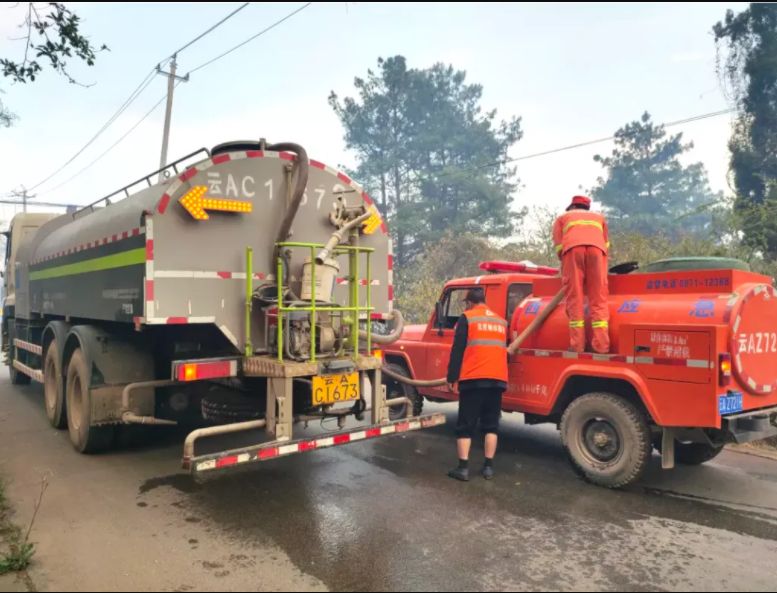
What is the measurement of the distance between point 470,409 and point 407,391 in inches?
81.1

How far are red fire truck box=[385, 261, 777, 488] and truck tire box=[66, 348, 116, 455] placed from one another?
4.43 metres

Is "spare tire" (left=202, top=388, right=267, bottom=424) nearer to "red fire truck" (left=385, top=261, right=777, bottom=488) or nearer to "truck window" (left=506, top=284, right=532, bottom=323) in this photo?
"red fire truck" (left=385, top=261, right=777, bottom=488)

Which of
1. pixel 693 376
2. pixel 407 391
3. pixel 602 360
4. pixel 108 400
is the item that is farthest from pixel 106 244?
pixel 693 376

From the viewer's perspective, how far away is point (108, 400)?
5977 millimetres

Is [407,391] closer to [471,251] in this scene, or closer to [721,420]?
[721,420]

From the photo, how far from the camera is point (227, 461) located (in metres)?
4.31

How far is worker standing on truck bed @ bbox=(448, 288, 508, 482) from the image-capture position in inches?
223

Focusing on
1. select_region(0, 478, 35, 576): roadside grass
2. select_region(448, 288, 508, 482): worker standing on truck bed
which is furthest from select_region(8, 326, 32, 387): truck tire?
select_region(448, 288, 508, 482): worker standing on truck bed

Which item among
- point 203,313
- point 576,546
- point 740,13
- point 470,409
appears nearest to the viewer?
point 576,546

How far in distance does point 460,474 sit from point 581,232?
2664 mm

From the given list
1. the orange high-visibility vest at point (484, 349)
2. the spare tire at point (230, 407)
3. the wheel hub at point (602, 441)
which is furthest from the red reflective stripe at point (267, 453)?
the wheel hub at point (602, 441)

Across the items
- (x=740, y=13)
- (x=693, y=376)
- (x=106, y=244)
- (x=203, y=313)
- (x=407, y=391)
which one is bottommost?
(x=407, y=391)

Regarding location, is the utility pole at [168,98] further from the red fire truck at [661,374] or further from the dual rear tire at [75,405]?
the red fire truck at [661,374]

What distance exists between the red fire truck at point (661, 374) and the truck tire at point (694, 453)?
0.04 ft
